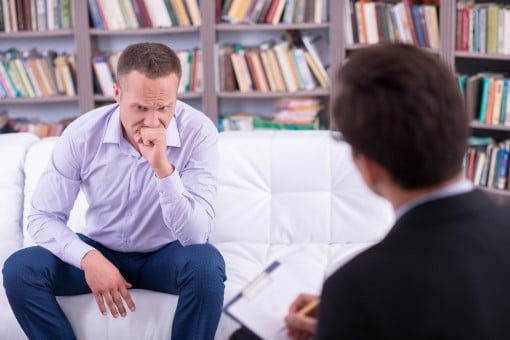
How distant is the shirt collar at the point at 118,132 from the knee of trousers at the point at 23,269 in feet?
1.19

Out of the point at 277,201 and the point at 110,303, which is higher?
the point at 277,201

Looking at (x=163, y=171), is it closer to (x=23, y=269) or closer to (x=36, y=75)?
(x=23, y=269)

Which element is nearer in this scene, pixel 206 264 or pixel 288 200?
A: pixel 206 264

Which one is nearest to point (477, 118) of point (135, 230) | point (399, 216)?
point (135, 230)

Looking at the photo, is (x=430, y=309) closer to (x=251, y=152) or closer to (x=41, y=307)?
(x=41, y=307)

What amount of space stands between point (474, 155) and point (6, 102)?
93.8 inches

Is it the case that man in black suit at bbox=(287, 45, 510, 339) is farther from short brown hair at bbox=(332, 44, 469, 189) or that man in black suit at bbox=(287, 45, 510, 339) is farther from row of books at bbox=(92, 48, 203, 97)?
row of books at bbox=(92, 48, 203, 97)

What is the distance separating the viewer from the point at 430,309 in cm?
107

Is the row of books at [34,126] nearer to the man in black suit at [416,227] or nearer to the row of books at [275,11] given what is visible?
the row of books at [275,11]

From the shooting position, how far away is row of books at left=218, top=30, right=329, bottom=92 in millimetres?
4367

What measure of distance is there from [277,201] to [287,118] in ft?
5.97

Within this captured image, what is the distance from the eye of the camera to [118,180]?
94.3 inches

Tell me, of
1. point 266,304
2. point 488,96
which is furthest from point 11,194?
point 488,96

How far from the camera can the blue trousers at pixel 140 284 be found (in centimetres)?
219
